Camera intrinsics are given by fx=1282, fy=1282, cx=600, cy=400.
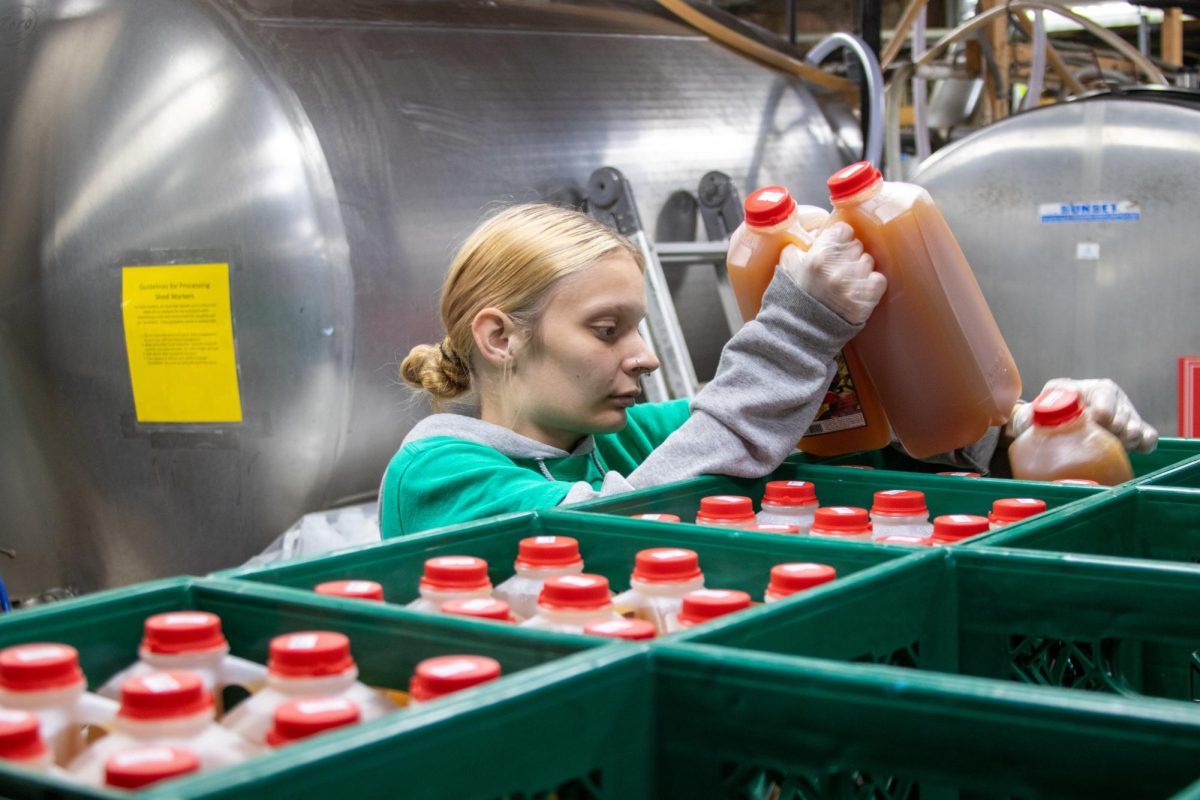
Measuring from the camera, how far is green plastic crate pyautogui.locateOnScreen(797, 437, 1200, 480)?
1.53 metres

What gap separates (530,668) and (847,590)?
0.21m

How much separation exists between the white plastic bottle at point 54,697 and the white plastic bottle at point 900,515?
0.75 metres

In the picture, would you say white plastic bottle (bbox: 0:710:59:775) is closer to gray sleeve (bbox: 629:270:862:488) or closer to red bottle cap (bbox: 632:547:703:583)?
red bottle cap (bbox: 632:547:703:583)

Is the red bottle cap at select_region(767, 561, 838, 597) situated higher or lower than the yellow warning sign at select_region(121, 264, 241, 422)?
lower

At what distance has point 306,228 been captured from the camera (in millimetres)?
2318

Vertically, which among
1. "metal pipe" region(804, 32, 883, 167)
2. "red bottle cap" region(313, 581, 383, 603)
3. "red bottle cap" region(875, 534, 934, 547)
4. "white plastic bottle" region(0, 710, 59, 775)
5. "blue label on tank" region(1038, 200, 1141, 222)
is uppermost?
"metal pipe" region(804, 32, 883, 167)

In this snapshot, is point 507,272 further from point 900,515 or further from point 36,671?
point 36,671

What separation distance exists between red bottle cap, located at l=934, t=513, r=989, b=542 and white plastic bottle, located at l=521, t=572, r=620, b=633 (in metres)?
0.38

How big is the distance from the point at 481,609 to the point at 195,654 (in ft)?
0.58

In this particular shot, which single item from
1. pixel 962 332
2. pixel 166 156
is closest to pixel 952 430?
pixel 962 332

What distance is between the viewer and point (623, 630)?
2.38ft

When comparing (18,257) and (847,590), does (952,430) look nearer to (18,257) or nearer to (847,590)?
(847,590)

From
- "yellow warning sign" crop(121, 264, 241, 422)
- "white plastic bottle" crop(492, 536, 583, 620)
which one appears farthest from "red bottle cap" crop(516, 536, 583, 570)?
"yellow warning sign" crop(121, 264, 241, 422)

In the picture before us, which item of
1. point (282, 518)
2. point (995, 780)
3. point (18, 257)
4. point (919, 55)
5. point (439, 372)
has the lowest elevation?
point (282, 518)
